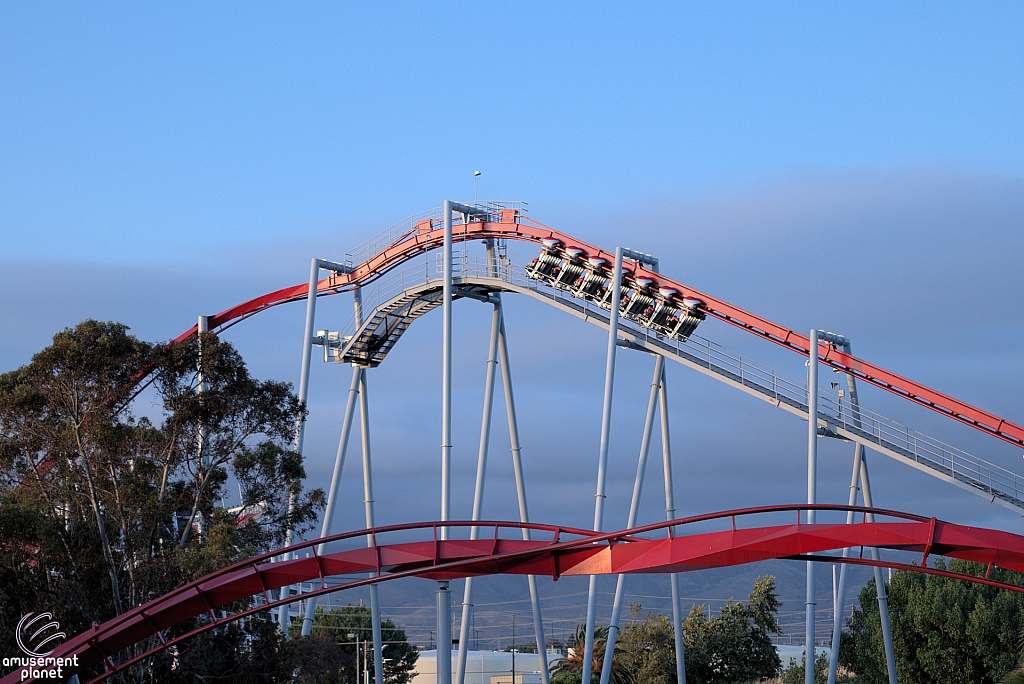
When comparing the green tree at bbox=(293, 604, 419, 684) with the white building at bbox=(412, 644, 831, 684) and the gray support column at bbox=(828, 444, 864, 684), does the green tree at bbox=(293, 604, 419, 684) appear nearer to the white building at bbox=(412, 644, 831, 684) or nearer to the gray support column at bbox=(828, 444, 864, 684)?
the white building at bbox=(412, 644, 831, 684)

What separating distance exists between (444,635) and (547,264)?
38.3 ft

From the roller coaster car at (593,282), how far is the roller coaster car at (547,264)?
0.68m

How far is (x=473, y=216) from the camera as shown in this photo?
96.4 feet

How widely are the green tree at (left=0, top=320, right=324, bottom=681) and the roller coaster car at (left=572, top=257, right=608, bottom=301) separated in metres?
7.71

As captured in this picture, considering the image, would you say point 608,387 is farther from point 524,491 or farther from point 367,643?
point 367,643

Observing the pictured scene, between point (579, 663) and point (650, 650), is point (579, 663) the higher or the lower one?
the lower one

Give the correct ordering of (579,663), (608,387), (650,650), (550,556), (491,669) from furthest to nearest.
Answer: (491,669), (579,663), (650,650), (608,387), (550,556)

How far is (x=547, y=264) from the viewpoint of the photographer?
2891 cm

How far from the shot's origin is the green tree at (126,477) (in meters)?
25.2

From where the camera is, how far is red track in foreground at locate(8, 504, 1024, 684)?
15.9 meters

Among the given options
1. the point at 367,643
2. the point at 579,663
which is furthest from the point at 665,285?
the point at 367,643

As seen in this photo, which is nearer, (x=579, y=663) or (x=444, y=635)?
(x=444, y=635)

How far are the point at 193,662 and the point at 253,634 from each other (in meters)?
1.37

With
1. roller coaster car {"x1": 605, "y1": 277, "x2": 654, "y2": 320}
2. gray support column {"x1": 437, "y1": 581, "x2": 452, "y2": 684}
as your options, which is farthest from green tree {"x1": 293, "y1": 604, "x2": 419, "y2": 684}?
gray support column {"x1": 437, "y1": 581, "x2": 452, "y2": 684}
